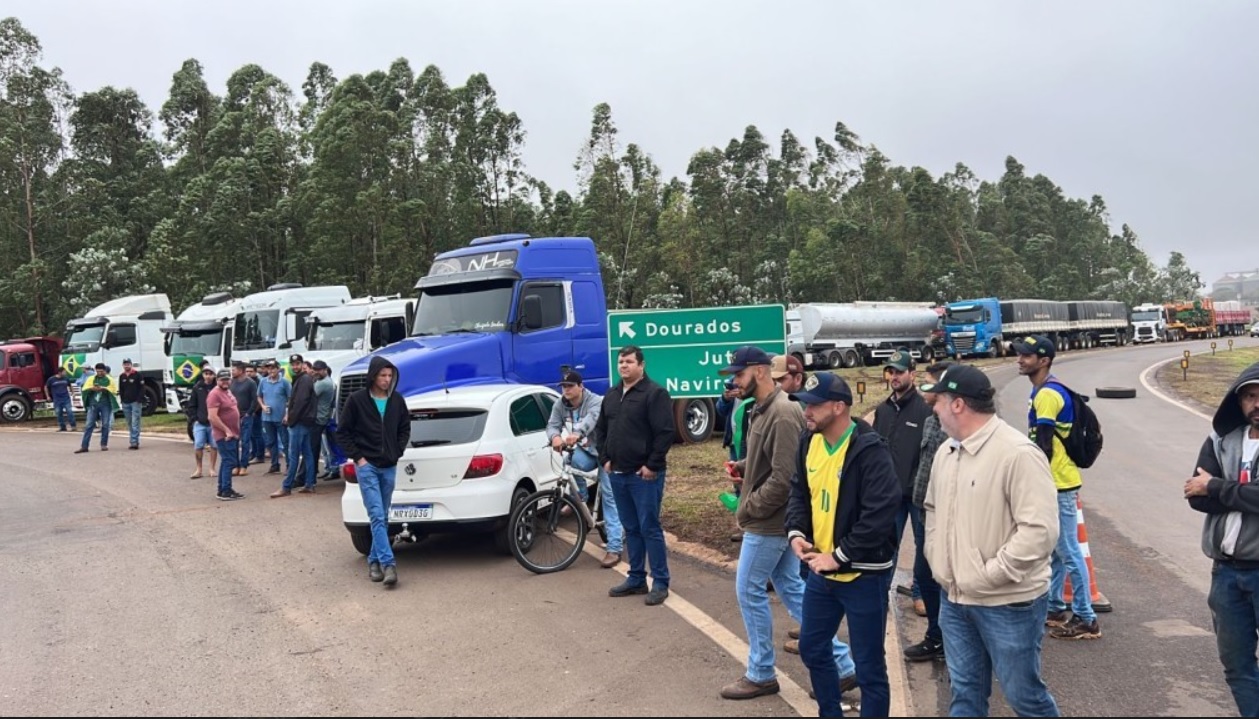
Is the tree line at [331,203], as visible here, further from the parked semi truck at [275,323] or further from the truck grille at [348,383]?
the truck grille at [348,383]

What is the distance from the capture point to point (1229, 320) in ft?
249

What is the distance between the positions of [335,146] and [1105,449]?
35.1 metres

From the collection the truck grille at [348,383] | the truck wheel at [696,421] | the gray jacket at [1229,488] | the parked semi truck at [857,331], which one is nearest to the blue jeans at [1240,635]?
the gray jacket at [1229,488]

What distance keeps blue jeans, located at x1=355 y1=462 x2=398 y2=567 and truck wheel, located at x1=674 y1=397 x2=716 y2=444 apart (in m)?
8.37

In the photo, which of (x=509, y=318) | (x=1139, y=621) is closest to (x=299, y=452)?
(x=509, y=318)

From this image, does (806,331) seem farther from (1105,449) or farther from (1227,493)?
(1227,493)

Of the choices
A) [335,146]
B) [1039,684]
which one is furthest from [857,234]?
[1039,684]

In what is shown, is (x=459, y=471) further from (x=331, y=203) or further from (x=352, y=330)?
(x=331, y=203)

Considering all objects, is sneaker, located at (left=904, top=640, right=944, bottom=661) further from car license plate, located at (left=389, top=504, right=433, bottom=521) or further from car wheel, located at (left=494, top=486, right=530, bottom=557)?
car license plate, located at (left=389, top=504, right=433, bottom=521)

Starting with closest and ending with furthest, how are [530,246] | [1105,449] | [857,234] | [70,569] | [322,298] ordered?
1. [70,569]
2. [530,246]
3. [1105,449]
4. [322,298]
5. [857,234]

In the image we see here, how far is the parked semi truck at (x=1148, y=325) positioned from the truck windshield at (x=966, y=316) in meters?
28.1

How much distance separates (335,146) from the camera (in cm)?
3894

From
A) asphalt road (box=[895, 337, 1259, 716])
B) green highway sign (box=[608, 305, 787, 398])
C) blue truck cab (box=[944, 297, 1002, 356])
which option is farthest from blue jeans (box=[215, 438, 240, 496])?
blue truck cab (box=[944, 297, 1002, 356])

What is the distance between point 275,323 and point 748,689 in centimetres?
1883
